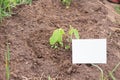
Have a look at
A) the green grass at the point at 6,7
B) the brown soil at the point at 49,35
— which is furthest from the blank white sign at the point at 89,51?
the green grass at the point at 6,7

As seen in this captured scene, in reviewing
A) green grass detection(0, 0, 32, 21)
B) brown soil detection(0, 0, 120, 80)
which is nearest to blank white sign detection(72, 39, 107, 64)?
brown soil detection(0, 0, 120, 80)

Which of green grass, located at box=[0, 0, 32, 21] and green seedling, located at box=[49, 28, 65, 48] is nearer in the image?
green seedling, located at box=[49, 28, 65, 48]

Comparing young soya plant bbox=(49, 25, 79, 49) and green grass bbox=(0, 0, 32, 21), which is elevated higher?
green grass bbox=(0, 0, 32, 21)

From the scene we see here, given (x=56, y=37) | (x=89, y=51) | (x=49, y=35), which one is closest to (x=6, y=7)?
Result: (x=49, y=35)

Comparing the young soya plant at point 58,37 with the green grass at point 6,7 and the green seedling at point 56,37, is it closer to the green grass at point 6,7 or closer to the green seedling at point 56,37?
the green seedling at point 56,37

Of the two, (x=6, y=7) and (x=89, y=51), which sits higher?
(x=6, y=7)

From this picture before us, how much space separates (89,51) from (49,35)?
380 mm

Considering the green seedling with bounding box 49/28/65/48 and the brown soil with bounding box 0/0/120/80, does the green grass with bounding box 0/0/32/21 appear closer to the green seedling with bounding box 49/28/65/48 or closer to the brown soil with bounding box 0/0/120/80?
the brown soil with bounding box 0/0/120/80

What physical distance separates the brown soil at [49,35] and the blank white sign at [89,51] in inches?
2.4

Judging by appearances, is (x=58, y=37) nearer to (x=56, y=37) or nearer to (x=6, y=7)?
(x=56, y=37)

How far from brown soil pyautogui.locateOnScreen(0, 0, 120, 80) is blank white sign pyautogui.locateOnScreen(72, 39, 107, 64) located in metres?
0.06

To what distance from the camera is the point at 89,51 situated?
1.87 metres

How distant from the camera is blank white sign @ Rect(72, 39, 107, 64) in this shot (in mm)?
1850

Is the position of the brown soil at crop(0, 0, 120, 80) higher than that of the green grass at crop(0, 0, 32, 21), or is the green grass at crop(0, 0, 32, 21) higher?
the green grass at crop(0, 0, 32, 21)
